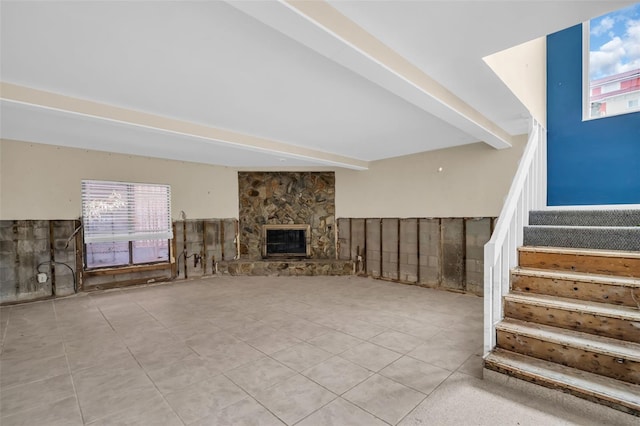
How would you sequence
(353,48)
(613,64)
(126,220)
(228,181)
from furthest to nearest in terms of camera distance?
(228,181)
(126,220)
(613,64)
(353,48)

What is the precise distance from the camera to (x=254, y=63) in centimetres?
230

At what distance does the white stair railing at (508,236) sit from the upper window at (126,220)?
5.84m

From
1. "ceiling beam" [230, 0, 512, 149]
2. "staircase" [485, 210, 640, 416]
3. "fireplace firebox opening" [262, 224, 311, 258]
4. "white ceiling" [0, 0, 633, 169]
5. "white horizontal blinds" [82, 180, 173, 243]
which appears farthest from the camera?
"fireplace firebox opening" [262, 224, 311, 258]

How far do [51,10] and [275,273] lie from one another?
5641 millimetres

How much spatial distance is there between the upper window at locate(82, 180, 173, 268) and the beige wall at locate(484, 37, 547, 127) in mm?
5982

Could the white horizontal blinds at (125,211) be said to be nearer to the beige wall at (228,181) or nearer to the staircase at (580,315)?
the beige wall at (228,181)

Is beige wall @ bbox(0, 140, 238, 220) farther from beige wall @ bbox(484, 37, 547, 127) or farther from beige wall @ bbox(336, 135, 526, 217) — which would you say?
beige wall @ bbox(484, 37, 547, 127)

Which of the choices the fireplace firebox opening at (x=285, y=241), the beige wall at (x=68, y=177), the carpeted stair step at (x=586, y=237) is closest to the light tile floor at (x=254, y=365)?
the carpeted stair step at (x=586, y=237)

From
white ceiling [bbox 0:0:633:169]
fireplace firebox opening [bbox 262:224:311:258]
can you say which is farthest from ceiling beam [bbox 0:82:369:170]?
fireplace firebox opening [bbox 262:224:311:258]

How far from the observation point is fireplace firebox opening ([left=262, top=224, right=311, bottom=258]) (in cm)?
700

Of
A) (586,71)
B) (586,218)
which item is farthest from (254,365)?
(586,71)

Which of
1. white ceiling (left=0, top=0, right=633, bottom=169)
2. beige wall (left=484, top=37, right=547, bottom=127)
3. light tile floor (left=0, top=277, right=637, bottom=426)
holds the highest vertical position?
beige wall (left=484, top=37, right=547, bottom=127)

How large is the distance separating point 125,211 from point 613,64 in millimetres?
7977

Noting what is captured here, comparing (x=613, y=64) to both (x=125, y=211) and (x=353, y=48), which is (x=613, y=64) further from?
(x=125, y=211)
